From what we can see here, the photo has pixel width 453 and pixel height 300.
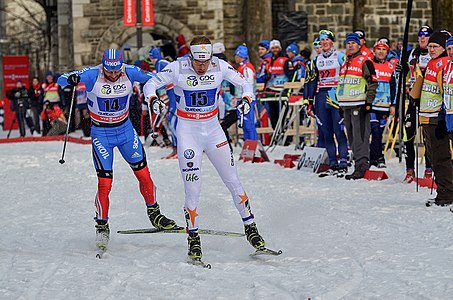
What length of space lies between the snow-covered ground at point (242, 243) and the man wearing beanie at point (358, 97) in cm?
42

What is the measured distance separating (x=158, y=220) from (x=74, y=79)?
5.11 ft

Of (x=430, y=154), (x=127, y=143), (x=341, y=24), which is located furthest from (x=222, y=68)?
(x=341, y=24)

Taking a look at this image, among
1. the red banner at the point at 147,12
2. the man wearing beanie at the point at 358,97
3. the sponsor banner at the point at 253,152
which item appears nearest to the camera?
the man wearing beanie at the point at 358,97

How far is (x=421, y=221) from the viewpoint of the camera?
31.7 ft

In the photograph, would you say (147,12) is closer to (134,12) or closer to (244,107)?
(134,12)

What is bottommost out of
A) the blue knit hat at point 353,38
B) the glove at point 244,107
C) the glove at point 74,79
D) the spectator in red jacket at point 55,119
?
the spectator in red jacket at point 55,119

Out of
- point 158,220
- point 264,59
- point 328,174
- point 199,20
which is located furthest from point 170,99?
point 199,20

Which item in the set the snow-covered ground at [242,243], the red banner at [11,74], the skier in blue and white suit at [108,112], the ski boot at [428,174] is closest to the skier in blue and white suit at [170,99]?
the snow-covered ground at [242,243]

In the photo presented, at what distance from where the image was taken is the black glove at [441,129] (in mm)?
10586

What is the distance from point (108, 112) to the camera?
9.27 meters

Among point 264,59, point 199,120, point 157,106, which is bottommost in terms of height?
point 199,120

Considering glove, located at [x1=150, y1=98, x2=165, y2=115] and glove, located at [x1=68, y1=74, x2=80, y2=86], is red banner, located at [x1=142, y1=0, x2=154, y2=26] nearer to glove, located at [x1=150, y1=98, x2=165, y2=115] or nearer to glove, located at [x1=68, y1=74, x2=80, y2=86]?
glove, located at [x1=68, y1=74, x2=80, y2=86]

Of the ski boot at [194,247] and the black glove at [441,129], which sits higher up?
the black glove at [441,129]

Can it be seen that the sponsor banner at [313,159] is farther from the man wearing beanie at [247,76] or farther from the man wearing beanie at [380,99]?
the man wearing beanie at [247,76]
